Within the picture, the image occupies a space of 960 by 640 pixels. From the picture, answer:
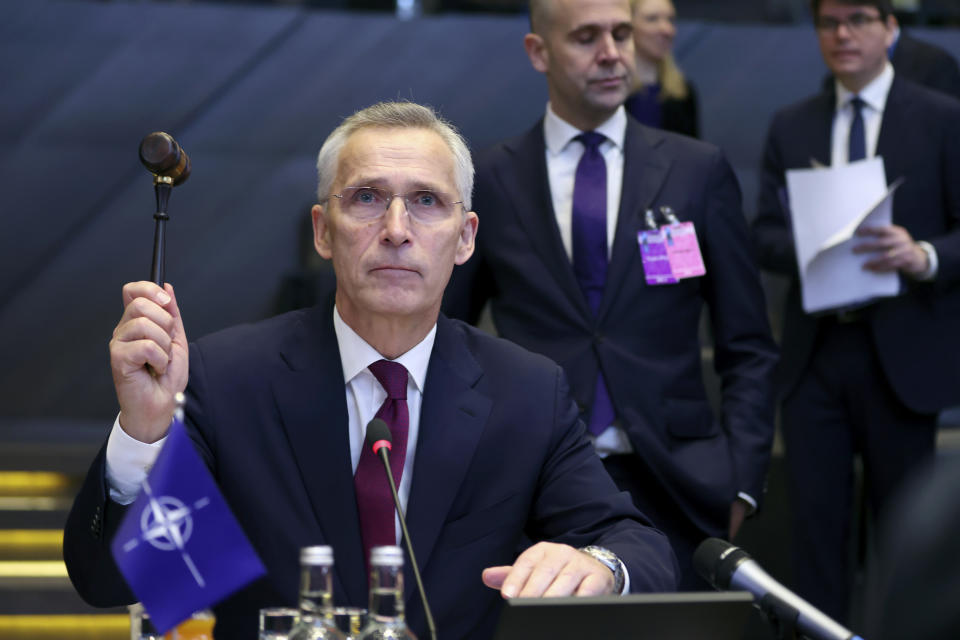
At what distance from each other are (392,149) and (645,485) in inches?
42.5

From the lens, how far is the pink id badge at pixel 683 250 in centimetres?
281

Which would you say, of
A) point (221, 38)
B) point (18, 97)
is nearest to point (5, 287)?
point (18, 97)

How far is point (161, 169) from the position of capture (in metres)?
1.61

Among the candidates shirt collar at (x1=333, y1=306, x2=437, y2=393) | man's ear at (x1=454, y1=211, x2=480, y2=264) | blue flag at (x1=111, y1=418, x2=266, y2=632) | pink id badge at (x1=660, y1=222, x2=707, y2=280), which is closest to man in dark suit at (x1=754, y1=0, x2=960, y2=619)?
pink id badge at (x1=660, y1=222, x2=707, y2=280)

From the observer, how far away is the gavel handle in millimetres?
1614

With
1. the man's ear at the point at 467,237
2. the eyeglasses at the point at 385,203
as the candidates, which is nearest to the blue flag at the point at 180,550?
the eyeglasses at the point at 385,203

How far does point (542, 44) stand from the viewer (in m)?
3.01

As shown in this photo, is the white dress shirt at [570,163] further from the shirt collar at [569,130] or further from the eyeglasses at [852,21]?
the eyeglasses at [852,21]

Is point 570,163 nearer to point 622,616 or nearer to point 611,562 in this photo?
point 611,562

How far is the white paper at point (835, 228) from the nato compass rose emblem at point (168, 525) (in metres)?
2.35

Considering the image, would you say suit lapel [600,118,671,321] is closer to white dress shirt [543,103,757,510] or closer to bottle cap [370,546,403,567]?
white dress shirt [543,103,757,510]

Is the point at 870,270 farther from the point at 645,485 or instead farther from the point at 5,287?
the point at 5,287

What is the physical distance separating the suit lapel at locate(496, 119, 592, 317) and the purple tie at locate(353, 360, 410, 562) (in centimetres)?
92

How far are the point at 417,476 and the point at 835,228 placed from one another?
5.89 ft
